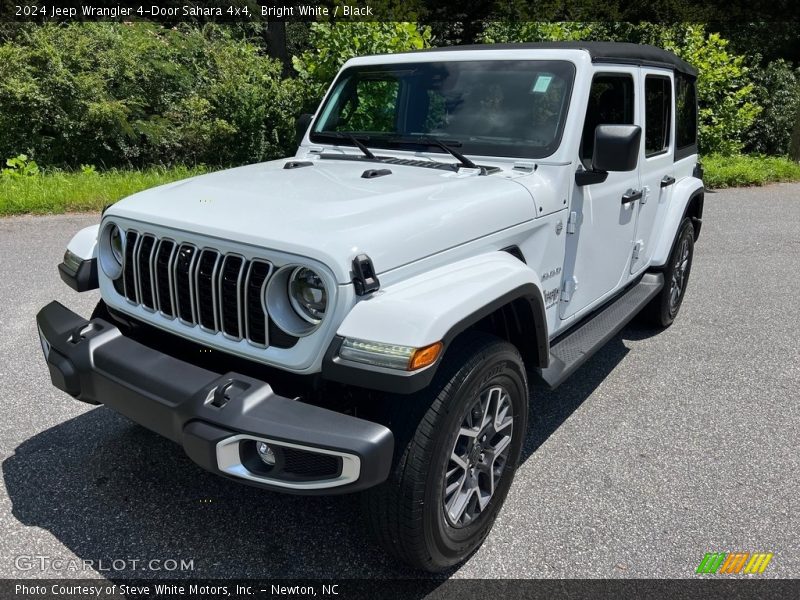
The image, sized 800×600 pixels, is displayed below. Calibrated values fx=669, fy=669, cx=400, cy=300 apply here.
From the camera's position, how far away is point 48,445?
3.29 meters

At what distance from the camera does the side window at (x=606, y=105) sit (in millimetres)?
3328

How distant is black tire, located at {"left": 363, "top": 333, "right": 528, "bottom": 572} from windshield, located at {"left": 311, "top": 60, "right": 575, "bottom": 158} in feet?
Result: 4.04

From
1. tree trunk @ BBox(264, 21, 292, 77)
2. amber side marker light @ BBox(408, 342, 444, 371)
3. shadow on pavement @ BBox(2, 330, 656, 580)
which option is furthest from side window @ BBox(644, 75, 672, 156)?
tree trunk @ BBox(264, 21, 292, 77)

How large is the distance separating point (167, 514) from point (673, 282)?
12.5 feet

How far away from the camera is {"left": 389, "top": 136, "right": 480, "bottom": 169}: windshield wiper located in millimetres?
3143

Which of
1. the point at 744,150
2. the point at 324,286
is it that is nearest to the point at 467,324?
the point at 324,286

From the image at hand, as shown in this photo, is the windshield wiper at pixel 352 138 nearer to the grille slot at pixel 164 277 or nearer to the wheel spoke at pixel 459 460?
the grille slot at pixel 164 277

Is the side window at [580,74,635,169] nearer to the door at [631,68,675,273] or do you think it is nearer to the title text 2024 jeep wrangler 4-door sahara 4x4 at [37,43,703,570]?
the title text 2024 jeep wrangler 4-door sahara 4x4 at [37,43,703,570]

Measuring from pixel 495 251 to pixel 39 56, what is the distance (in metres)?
9.80

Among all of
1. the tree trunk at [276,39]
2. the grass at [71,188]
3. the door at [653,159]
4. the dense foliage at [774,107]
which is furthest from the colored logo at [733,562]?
the tree trunk at [276,39]

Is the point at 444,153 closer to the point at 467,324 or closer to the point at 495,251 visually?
the point at 495,251

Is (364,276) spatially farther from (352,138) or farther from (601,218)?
(601,218)

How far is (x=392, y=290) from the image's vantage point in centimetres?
227

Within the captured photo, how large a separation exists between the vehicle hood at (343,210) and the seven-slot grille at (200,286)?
0.09m
